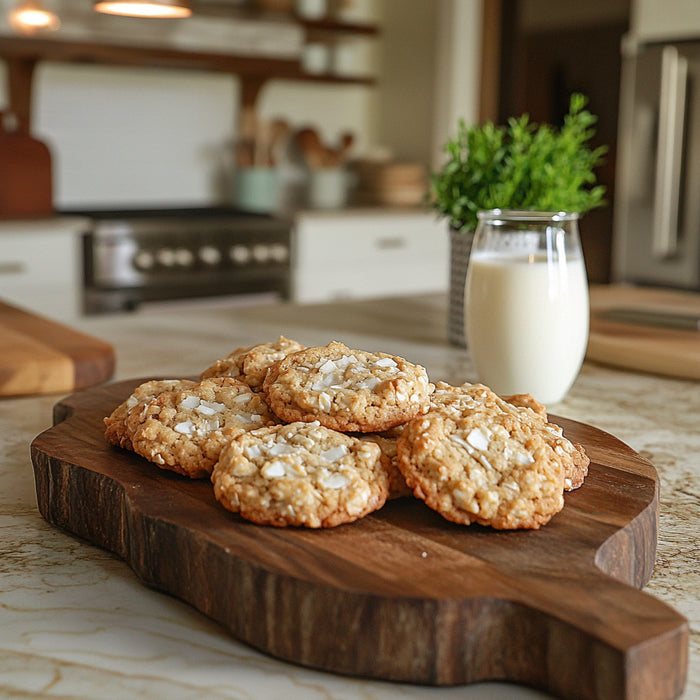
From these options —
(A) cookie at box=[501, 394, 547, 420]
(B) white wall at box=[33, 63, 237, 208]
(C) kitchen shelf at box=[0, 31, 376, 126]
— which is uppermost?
(C) kitchen shelf at box=[0, 31, 376, 126]

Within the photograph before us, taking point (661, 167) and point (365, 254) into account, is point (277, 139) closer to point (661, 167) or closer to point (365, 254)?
point (365, 254)

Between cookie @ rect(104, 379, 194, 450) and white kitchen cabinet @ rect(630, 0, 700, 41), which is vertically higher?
white kitchen cabinet @ rect(630, 0, 700, 41)

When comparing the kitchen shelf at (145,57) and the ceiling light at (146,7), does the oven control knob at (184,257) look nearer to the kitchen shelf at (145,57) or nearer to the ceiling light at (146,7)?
the kitchen shelf at (145,57)

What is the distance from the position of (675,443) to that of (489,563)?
538 mm

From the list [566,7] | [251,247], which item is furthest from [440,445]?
[566,7]

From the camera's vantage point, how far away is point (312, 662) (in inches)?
23.9

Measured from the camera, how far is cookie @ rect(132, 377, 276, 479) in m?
0.76

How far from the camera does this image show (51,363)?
128 centimetres

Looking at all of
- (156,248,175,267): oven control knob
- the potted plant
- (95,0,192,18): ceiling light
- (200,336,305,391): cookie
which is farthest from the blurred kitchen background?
A: (200,336,305,391): cookie

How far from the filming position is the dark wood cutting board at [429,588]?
56cm

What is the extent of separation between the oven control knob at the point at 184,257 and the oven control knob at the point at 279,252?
348 mm

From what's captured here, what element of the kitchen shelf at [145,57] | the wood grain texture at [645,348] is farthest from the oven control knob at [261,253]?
the wood grain texture at [645,348]

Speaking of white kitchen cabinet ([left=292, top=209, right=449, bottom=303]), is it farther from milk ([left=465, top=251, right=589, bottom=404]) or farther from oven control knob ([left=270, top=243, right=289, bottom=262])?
milk ([left=465, top=251, right=589, bottom=404])

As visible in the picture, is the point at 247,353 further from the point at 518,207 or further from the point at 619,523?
the point at 518,207
